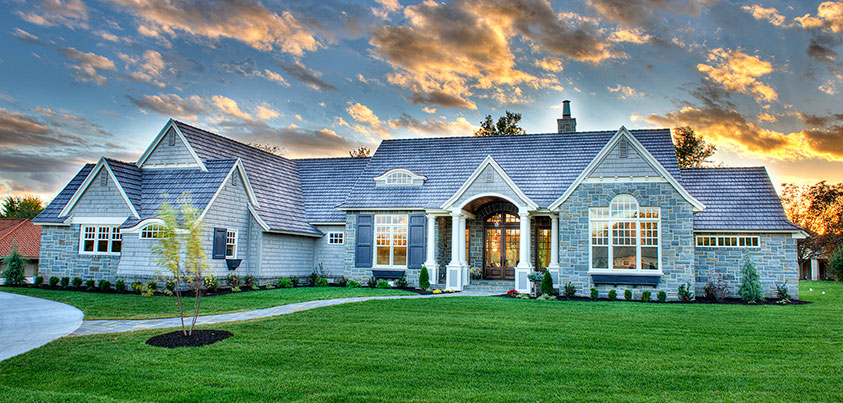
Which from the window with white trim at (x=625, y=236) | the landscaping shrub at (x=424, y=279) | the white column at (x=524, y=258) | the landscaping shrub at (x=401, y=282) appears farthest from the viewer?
the landscaping shrub at (x=401, y=282)

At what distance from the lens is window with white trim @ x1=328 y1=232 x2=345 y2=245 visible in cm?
2367

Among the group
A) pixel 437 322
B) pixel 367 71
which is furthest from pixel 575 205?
pixel 367 71

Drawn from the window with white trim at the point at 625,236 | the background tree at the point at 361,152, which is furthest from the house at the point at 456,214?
the background tree at the point at 361,152

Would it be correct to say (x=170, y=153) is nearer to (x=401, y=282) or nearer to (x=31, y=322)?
(x=31, y=322)

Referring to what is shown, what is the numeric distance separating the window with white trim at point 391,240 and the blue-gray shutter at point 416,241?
308mm

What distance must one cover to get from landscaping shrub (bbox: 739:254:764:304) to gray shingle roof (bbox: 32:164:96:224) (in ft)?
81.6

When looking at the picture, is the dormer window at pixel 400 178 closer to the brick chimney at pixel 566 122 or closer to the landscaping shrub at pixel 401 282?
the landscaping shrub at pixel 401 282

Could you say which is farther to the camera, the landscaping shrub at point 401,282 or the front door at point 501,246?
the front door at point 501,246

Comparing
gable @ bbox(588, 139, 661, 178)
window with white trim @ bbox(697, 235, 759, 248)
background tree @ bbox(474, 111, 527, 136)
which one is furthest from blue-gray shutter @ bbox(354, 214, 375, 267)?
background tree @ bbox(474, 111, 527, 136)

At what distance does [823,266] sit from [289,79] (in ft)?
145

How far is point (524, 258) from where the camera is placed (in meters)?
19.2

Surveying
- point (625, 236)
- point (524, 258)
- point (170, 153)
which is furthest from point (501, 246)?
point (170, 153)

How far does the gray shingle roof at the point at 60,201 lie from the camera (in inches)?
789

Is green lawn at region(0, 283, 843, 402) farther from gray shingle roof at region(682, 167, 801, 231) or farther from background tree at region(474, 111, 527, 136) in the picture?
background tree at region(474, 111, 527, 136)
